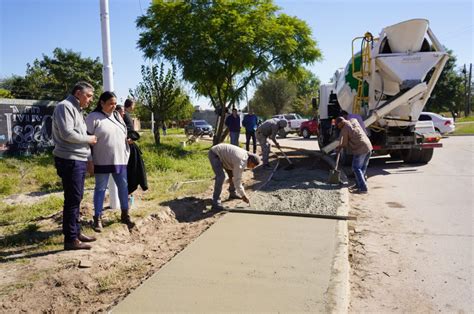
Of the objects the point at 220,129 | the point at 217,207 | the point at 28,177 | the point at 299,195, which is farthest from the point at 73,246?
the point at 220,129

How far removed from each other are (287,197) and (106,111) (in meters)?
3.54

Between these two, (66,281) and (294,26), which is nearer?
(66,281)

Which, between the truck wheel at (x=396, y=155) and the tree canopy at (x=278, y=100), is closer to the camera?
the truck wheel at (x=396, y=155)

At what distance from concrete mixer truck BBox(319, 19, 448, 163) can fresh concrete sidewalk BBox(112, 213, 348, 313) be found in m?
5.37

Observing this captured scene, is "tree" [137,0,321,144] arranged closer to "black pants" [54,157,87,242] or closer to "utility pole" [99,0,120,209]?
"utility pole" [99,0,120,209]

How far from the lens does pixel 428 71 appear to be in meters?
8.99

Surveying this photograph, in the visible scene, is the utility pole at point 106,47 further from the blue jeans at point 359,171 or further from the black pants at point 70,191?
the blue jeans at point 359,171

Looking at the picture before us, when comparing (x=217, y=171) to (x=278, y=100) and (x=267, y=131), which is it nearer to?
(x=267, y=131)

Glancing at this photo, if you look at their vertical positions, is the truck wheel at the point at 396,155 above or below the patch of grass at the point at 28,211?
above

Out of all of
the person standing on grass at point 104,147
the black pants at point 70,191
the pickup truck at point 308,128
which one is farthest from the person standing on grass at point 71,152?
the pickup truck at point 308,128

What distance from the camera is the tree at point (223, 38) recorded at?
1322cm

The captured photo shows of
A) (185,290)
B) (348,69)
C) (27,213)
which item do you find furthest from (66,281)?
(348,69)

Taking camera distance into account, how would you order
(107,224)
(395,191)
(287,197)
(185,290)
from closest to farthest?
(185,290) < (107,224) < (287,197) < (395,191)

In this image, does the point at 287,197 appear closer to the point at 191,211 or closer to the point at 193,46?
the point at 191,211
